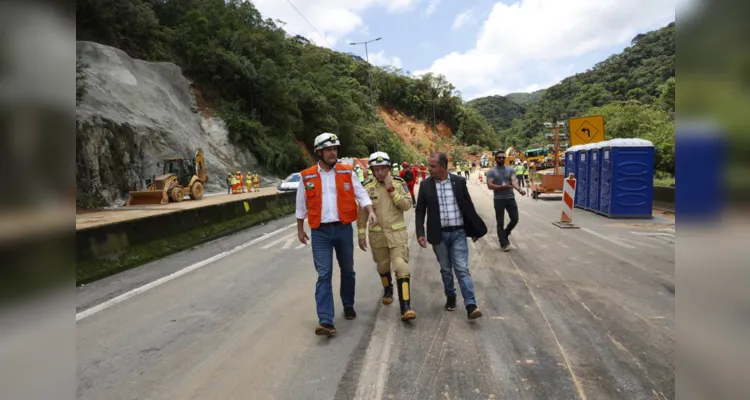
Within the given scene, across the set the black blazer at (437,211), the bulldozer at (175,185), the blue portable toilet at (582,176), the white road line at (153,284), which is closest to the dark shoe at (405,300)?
the black blazer at (437,211)

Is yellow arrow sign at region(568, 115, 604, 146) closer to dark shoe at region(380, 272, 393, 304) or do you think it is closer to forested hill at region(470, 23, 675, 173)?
forested hill at region(470, 23, 675, 173)

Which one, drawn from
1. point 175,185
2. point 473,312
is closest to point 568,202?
point 473,312

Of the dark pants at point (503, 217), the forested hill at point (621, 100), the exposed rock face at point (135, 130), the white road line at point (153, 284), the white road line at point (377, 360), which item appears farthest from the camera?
the forested hill at point (621, 100)

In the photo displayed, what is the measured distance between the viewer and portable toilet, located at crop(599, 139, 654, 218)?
13.8m

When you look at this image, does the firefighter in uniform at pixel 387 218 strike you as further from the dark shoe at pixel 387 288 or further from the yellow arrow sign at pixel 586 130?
the yellow arrow sign at pixel 586 130

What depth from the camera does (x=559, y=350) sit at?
4.22 m

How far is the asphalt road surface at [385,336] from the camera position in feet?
12.1

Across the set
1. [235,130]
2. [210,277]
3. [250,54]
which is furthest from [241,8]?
[210,277]

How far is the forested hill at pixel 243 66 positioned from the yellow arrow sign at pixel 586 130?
26.6 m

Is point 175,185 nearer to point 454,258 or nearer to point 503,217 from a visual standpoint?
point 503,217

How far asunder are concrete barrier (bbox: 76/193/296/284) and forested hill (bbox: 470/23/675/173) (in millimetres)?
18628

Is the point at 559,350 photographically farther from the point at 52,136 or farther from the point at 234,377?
the point at 52,136

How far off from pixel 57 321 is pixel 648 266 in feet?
27.1

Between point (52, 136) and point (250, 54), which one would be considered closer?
point (52, 136)
